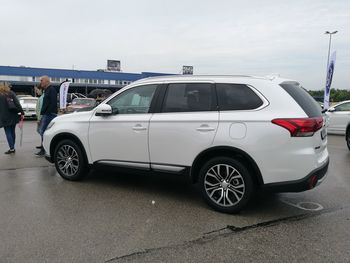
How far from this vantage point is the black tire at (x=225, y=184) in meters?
4.76

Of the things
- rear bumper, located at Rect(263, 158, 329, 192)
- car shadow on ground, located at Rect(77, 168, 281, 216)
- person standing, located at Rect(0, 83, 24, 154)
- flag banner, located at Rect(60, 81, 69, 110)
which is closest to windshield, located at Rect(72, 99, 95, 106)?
flag banner, located at Rect(60, 81, 69, 110)

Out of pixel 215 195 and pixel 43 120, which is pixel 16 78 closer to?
pixel 43 120

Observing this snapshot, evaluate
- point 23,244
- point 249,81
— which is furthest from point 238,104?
point 23,244

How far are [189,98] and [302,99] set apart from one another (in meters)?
1.50

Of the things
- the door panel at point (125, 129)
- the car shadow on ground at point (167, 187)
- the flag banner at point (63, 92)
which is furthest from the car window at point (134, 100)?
the flag banner at point (63, 92)

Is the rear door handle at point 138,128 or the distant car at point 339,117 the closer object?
the rear door handle at point 138,128

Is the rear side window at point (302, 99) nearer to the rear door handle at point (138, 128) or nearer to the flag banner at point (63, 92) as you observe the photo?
the rear door handle at point (138, 128)

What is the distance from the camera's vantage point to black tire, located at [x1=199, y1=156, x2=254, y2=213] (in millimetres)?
4762

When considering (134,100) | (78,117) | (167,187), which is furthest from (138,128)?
(78,117)

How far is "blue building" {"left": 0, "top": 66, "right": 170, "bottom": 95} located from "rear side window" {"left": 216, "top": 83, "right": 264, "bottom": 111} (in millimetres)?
59172

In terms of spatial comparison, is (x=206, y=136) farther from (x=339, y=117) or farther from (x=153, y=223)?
(x=339, y=117)

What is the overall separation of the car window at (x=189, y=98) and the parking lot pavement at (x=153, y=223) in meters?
1.01

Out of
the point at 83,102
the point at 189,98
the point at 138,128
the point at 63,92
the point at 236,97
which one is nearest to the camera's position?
the point at 236,97

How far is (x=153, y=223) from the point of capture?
4555 mm
